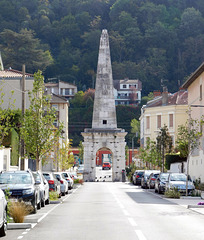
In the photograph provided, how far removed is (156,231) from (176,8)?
17725 cm

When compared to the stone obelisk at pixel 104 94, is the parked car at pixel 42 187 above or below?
below

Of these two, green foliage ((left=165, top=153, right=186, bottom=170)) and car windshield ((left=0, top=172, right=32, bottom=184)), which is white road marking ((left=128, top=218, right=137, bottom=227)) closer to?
car windshield ((left=0, top=172, right=32, bottom=184))

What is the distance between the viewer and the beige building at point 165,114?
293 feet

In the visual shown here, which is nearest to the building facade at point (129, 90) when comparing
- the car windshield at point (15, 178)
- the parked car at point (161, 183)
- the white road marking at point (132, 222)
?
the parked car at point (161, 183)

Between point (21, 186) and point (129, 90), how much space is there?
143619 mm

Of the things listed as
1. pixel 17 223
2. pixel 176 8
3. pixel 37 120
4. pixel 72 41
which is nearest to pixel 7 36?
pixel 72 41

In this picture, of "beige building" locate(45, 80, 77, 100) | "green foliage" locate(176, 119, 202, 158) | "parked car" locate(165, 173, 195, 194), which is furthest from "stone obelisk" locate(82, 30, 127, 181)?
"beige building" locate(45, 80, 77, 100)

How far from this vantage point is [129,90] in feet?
544

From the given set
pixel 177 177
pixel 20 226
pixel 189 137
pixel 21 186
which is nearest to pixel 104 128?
pixel 177 177

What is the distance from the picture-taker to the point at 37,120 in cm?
4022

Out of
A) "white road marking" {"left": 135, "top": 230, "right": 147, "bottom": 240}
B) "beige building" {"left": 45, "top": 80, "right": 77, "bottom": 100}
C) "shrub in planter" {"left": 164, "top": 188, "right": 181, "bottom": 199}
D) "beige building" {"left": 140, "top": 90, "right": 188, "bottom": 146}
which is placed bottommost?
"white road marking" {"left": 135, "top": 230, "right": 147, "bottom": 240}

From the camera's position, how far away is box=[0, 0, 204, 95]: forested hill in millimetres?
166500

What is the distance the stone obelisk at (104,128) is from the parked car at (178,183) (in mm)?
43139

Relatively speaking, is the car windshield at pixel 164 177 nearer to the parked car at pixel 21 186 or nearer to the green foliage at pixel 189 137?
the green foliage at pixel 189 137
